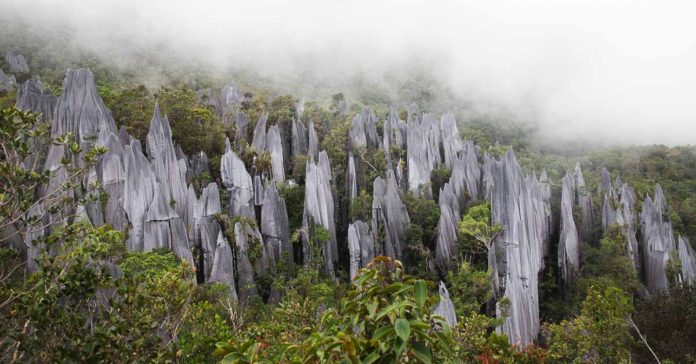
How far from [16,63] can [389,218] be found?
35907mm

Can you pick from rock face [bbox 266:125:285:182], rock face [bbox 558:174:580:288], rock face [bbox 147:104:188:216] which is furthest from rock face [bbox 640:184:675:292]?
rock face [bbox 147:104:188:216]

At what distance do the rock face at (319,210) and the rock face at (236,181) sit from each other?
133 inches

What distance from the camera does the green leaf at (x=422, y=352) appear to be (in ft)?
5.44

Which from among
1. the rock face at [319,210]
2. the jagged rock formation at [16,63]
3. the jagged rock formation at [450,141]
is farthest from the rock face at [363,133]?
the jagged rock formation at [16,63]

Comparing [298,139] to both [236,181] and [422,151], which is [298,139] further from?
[422,151]

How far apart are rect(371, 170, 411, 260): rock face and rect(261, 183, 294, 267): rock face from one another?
5.16m

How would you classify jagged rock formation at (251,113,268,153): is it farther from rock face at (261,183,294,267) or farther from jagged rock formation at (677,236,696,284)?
jagged rock formation at (677,236,696,284)

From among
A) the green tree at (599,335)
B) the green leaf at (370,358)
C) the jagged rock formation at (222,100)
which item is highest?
the jagged rock formation at (222,100)

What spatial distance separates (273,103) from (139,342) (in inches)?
1414

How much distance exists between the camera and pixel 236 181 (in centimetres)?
2548

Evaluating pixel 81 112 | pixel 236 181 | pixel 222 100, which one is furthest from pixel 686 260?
pixel 222 100

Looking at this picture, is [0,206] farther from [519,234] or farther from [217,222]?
[519,234]

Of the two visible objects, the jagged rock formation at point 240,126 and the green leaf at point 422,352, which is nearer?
the green leaf at point 422,352

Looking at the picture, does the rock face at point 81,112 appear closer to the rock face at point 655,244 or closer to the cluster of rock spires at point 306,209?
the cluster of rock spires at point 306,209
